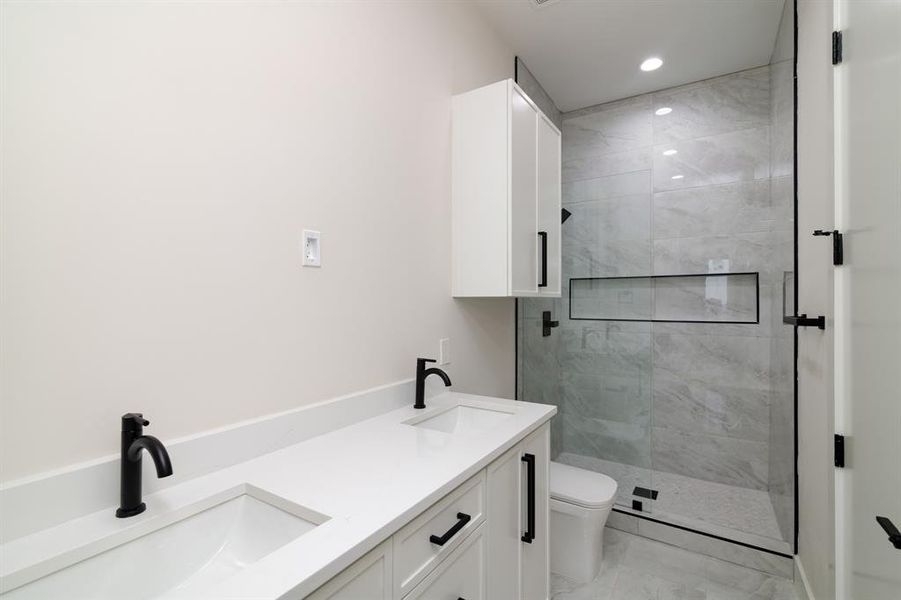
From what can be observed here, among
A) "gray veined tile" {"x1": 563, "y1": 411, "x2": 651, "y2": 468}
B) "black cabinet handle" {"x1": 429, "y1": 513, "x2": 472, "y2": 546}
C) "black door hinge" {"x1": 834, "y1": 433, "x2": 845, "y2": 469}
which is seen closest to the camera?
"black cabinet handle" {"x1": 429, "y1": 513, "x2": 472, "y2": 546}

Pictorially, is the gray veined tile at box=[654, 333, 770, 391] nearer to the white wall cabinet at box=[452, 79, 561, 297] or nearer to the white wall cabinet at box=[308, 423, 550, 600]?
the white wall cabinet at box=[452, 79, 561, 297]

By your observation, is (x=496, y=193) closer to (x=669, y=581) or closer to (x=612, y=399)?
(x=612, y=399)

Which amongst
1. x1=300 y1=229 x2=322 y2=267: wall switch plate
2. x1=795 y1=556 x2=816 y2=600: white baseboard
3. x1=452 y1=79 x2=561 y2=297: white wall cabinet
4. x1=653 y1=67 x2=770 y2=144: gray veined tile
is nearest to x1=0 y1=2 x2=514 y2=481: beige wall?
x1=300 y1=229 x2=322 y2=267: wall switch plate

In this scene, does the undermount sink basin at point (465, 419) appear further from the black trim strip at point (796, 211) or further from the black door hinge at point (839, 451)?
the black trim strip at point (796, 211)

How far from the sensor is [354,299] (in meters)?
1.42

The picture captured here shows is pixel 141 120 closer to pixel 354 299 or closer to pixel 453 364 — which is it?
pixel 354 299

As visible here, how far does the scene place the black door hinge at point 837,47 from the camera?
47.1 inches

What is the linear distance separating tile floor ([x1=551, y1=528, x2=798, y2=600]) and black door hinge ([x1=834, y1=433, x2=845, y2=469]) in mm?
1088

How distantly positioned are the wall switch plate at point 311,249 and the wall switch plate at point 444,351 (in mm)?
744

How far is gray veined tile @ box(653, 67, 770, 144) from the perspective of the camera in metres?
2.62

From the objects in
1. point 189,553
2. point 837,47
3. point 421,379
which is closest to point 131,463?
point 189,553

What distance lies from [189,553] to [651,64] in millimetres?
3237

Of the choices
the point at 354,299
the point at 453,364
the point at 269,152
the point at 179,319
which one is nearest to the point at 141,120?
the point at 269,152

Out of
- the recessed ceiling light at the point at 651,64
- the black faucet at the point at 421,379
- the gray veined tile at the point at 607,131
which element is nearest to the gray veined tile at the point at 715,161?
the gray veined tile at the point at 607,131
